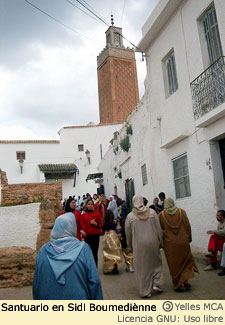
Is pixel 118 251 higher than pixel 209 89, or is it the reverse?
pixel 209 89

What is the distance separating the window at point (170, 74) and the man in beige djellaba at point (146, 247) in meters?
4.69

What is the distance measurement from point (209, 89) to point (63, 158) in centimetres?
2047

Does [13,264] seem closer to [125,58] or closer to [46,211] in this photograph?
[46,211]

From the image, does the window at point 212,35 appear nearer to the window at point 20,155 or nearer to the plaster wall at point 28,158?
the plaster wall at point 28,158

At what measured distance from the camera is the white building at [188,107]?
22.3 feet

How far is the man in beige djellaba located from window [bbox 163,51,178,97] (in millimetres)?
4687

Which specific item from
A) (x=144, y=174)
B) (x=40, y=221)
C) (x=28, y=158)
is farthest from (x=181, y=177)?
(x=28, y=158)

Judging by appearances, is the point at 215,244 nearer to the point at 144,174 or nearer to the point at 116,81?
the point at 144,174

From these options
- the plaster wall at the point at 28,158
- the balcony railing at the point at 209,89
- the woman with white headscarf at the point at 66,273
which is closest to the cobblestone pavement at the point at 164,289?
the woman with white headscarf at the point at 66,273

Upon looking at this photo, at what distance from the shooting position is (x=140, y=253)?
4895mm

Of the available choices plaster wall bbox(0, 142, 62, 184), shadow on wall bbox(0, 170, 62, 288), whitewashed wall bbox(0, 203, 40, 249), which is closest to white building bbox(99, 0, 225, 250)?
shadow on wall bbox(0, 170, 62, 288)

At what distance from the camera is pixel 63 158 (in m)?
26.2

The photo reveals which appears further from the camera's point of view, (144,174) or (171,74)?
(144,174)

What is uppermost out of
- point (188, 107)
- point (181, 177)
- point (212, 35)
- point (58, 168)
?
point (58, 168)
